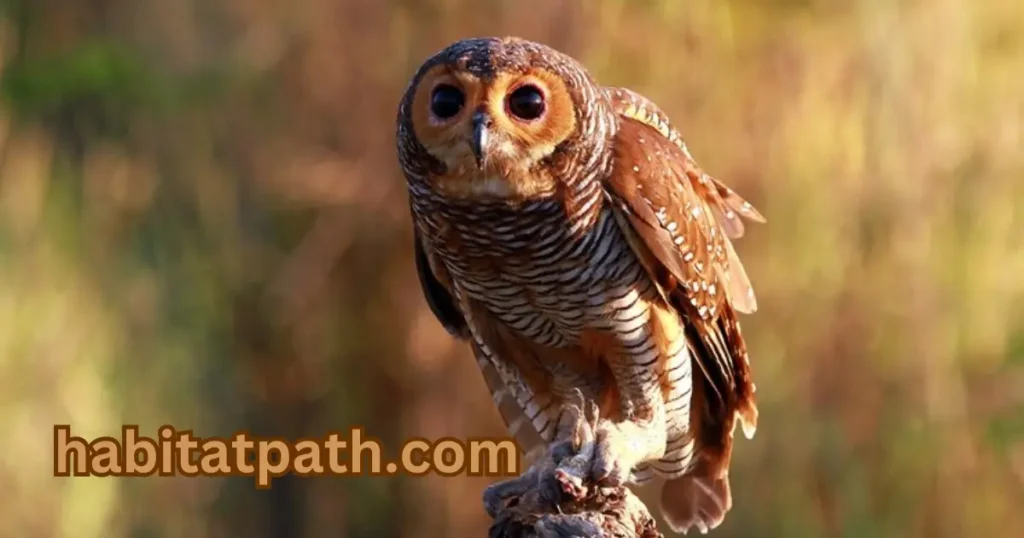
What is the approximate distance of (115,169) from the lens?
3.28 metres

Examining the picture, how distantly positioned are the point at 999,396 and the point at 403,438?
5.69 feet

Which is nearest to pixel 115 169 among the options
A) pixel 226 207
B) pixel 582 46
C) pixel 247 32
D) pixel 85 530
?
pixel 226 207

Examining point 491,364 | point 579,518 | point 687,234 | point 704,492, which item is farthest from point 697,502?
point 579,518

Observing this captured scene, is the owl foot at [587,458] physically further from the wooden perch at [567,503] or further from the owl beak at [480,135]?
the owl beak at [480,135]

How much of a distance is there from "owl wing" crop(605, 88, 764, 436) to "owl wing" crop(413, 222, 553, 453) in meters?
0.30

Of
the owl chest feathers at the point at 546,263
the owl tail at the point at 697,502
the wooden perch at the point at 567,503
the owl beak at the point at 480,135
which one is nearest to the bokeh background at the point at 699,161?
the owl tail at the point at 697,502

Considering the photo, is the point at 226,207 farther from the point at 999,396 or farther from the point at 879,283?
the point at 999,396

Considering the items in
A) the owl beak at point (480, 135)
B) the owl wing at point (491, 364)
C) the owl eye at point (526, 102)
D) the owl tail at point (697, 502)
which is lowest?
the owl tail at point (697, 502)

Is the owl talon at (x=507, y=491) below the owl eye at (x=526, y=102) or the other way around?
below

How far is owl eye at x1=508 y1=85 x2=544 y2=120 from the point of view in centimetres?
145

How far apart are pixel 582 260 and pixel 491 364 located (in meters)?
0.42

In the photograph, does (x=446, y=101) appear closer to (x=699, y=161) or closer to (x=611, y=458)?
(x=611, y=458)

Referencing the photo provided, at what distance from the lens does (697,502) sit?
80.1 inches

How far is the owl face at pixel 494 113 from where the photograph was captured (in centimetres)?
142
